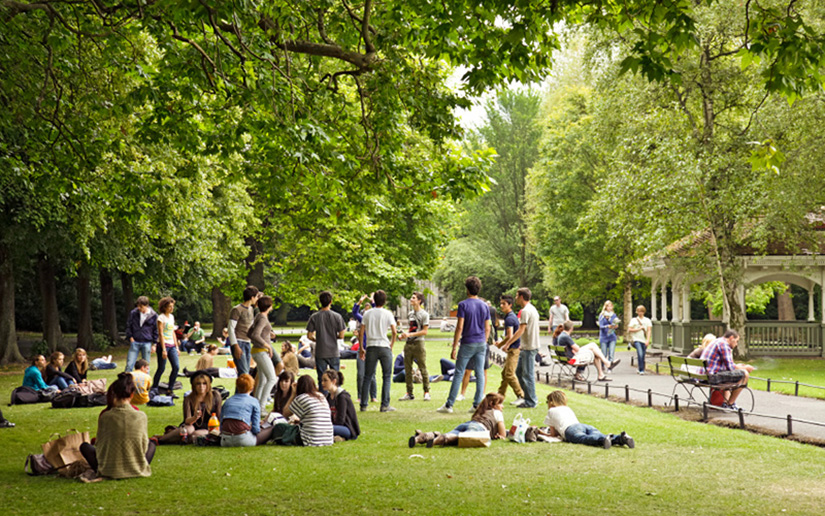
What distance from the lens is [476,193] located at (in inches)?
462

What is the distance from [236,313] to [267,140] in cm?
284

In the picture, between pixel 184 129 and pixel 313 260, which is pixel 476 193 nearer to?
pixel 184 129

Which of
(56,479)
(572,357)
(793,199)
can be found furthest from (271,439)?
(793,199)

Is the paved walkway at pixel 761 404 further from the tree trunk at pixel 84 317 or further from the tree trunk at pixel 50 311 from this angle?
the tree trunk at pixel 84 317

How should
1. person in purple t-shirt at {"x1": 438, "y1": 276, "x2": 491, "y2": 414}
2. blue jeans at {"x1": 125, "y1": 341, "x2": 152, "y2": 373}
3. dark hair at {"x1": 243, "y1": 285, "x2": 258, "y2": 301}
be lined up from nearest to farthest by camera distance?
person in purple t-shirt at {"x1": 438, "y1": 276, "x2": 491, "y2": 414} → dark hair at {"x1": 243, "y1": 285, "x2": 258, "y2": 301} → blue jeans at {"x1": 125, "y1": 341, "x2": 152, "y2": 373}

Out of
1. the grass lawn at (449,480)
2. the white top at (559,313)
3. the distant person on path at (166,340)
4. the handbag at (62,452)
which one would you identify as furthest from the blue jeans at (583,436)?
the white top at (559,313)

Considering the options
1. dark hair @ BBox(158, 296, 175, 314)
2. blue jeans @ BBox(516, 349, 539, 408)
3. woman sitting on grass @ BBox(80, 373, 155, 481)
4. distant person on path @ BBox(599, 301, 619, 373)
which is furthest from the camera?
distant person on path @ BBox(599, 301, 619, 373)

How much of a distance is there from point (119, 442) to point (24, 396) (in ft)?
26.2

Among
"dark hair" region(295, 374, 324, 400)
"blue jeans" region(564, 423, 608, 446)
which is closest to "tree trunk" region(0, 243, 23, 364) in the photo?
"dark hair" region(295, 374, 324, 400)

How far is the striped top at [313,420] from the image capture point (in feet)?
32.3

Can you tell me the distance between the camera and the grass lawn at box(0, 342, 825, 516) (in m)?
6.84

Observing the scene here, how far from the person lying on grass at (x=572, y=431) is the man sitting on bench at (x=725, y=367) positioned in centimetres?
422

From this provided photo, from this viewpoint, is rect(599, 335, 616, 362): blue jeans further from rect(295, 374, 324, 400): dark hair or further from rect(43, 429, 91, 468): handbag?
rect(43, 429, 91, 468): handbag

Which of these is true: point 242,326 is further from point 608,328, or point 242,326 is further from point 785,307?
point 785,307
